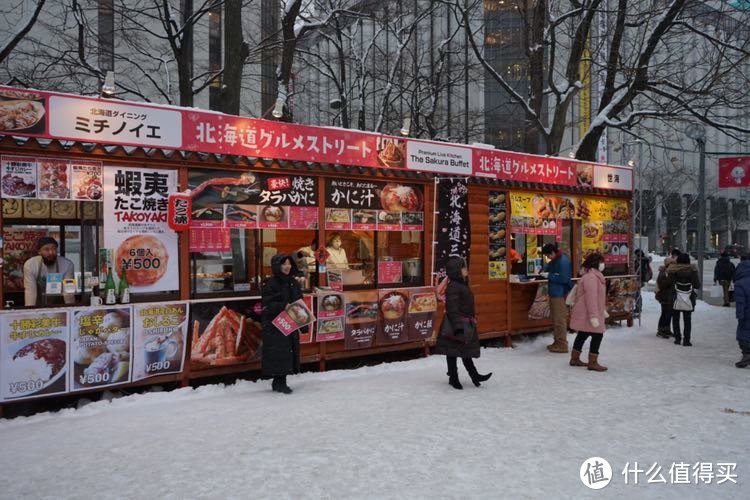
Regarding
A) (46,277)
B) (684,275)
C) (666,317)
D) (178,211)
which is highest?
(178,211)

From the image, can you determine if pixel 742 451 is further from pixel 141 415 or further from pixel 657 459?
pixel 141 415

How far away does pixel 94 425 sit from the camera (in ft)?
19.5

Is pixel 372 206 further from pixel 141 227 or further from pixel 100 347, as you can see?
pixel 100 347

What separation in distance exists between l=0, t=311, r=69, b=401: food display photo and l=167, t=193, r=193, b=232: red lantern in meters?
1.59

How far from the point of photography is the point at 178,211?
7.02 m

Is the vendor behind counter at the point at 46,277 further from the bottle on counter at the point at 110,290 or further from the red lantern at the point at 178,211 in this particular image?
the red lantern at the point at 178,211

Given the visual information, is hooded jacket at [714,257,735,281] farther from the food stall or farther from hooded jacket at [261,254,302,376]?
hooded jacket at [261,254,302,376]

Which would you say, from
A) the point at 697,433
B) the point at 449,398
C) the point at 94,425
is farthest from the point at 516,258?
the point at 94,425

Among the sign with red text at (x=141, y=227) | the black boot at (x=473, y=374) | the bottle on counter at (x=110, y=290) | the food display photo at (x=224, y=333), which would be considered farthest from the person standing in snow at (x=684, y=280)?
the bottle on counter at (x=110, y=290)

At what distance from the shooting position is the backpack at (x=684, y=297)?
1099cm

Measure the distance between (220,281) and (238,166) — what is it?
62.4 inches

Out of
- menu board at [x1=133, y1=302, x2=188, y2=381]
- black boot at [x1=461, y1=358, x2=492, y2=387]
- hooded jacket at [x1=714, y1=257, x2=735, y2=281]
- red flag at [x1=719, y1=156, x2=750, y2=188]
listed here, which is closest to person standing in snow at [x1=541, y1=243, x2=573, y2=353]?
black boot at [x1=461, y1=358, x2=492, y2=387]

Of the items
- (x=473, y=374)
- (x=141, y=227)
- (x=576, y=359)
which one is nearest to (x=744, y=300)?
(x=576, y=359)

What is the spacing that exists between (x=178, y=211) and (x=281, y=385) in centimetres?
255
